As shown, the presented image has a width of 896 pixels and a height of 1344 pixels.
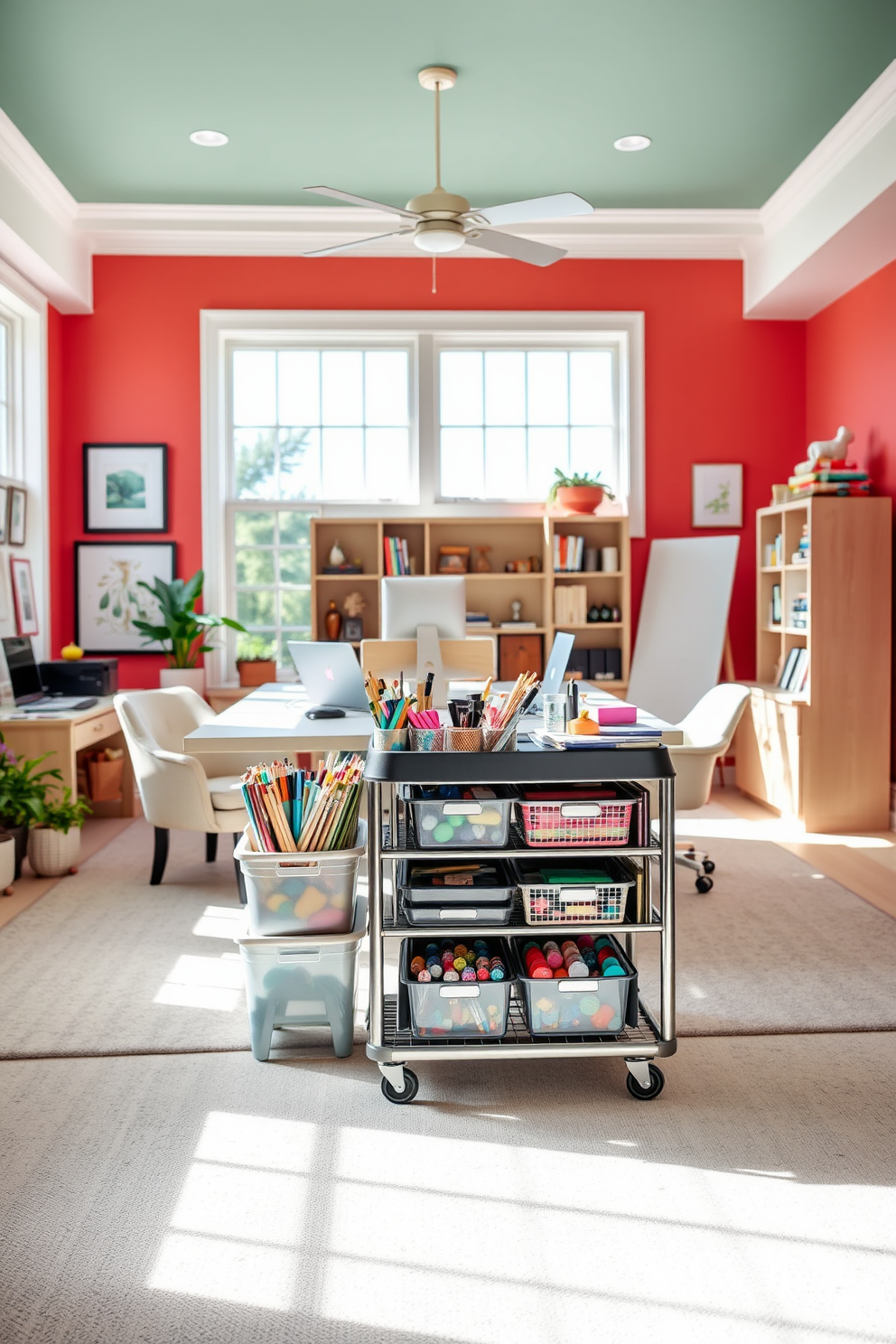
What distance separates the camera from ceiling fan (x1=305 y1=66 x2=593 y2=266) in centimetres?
362

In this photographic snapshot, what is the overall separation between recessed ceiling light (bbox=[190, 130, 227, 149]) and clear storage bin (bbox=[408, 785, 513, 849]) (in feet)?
12.7

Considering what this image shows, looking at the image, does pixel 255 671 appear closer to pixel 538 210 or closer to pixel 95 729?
pixel 95 729

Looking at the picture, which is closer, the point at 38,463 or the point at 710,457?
the point at 38,463

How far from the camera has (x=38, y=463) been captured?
5781mm

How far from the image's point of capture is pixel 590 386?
6.44 metres

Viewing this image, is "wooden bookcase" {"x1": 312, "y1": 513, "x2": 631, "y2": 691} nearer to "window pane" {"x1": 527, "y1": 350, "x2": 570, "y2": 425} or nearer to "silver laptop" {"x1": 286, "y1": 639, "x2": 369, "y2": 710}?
"window pane" {"x1": 527, "y1": 350, "x2": 570, "y2": 425}

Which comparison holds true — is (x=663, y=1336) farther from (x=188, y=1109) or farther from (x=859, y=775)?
(x=859, y=775)

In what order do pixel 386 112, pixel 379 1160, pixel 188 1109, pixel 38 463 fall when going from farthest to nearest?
pixel 38 463 < pixel 386 112 < pixel 188 1109 < pixel 379 1160

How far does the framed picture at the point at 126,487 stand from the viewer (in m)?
6.15

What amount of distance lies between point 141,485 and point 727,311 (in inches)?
142

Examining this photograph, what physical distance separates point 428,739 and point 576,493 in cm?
387

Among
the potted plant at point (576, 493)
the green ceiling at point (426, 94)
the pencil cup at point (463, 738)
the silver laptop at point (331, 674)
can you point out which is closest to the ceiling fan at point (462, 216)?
the green ceiling at point (426, 94)

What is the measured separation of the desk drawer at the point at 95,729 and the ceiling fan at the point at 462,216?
2.29 metres

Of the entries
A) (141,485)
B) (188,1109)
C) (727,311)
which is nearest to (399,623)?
(188,1109)
